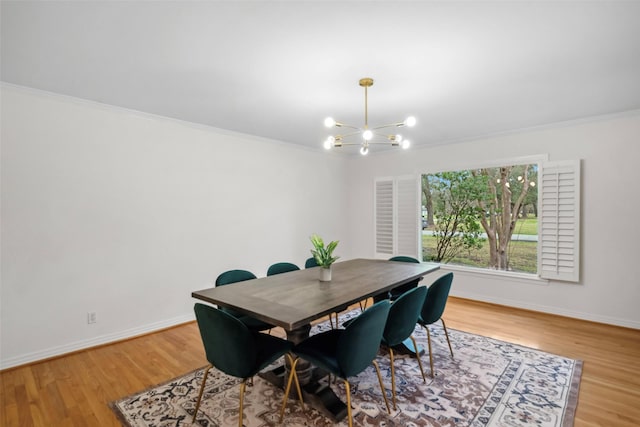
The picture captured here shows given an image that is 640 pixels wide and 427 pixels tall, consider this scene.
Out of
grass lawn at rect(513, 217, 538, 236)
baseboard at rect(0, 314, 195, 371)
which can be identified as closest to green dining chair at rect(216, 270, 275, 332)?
baseboard at rect(0, 314, 195, 371)

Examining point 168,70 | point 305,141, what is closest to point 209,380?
point 168,70

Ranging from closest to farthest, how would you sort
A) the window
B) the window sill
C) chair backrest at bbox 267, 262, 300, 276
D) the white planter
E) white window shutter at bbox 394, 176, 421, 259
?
the white planter
chair backrest at bbox 267, 262, 300, 276
the window sill
the window
white window shutter at bbox 394, 176, 421, 259

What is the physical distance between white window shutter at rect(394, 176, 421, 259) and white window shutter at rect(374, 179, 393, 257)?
15cm

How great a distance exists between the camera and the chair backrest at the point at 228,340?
1.70 metres

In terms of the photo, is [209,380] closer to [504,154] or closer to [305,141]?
[305,141]

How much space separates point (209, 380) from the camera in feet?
8.20

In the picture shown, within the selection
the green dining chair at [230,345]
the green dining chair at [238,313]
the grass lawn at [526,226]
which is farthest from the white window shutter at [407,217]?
the green dining chair at [230,345]

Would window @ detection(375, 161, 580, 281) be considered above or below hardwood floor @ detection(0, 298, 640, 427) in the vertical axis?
above

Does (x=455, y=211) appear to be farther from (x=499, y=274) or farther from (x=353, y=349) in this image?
(x=353, y=349)

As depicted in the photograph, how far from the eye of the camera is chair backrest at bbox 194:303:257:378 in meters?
1.70

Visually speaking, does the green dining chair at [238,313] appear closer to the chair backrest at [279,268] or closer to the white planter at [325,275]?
the chair backrest at [279,268]

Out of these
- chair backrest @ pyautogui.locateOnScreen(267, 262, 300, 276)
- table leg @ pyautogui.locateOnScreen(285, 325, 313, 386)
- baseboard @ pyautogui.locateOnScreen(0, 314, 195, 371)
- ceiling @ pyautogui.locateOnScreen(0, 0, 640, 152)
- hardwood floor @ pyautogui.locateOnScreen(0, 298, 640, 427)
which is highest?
ceiling @ pyautogui.locateOnScreen(0, 0, 640, 152)

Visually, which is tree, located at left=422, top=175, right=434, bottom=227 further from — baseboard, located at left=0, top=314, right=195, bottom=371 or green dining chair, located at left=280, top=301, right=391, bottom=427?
baseboard, located at left=0, top=314, right=195, bottom=371

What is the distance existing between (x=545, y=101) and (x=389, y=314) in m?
2.84
